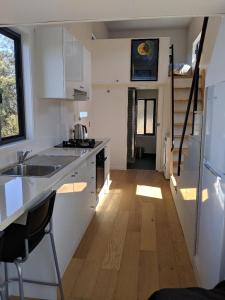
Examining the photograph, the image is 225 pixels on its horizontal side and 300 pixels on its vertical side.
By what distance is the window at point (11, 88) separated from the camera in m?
2.45

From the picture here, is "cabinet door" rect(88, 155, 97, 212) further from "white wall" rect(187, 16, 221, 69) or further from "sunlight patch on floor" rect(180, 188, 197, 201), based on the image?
"white wall" rect(187, 16, 221, 69)

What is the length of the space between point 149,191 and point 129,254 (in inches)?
79.2

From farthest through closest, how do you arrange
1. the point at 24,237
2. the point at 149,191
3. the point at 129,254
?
the point at 149,191 < the point at 129,254 < the point at 24,237

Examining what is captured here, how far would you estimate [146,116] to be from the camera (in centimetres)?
730

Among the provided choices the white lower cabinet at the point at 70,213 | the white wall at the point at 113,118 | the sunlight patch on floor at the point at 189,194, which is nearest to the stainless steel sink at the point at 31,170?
the white lower cabinet at the point at 70,213

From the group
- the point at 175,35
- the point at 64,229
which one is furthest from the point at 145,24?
the point at 64,229

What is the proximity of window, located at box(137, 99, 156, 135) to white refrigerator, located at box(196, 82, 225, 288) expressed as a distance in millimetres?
5348

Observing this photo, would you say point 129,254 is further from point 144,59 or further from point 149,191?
point 144,59

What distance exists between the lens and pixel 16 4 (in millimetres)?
1469

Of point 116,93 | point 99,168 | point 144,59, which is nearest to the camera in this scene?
point 99,168

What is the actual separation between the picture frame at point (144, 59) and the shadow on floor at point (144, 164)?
209 centimetres

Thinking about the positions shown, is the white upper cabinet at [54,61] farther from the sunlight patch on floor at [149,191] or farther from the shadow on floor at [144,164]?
the shadow on floor at [144,164]

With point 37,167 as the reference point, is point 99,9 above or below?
above

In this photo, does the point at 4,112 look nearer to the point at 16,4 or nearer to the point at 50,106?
the point at 50,106
